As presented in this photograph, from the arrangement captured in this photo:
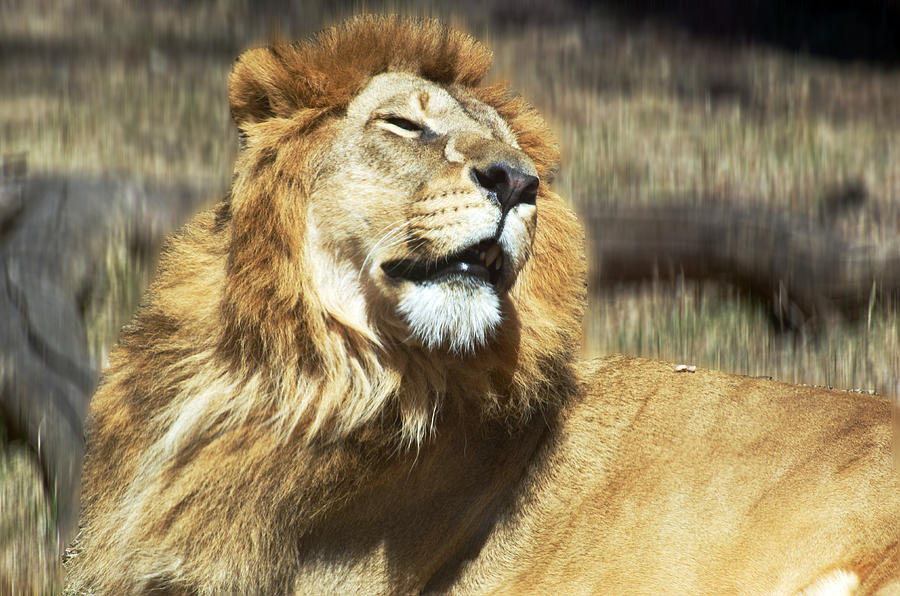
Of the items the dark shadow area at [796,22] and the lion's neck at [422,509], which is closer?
the lion's neck at [422,509]

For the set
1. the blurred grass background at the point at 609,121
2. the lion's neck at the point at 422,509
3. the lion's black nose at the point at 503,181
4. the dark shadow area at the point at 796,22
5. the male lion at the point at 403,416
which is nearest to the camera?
the lion's black nose at the point at 503,181

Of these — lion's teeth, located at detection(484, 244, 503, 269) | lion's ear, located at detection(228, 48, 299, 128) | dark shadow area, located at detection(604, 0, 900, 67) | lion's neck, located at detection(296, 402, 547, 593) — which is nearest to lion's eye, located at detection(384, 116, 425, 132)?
lion's ear, located at detection(228, 48, 299, 128)

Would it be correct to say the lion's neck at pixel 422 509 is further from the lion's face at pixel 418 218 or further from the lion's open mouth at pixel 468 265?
the lion's open mouth at pixel 468 265

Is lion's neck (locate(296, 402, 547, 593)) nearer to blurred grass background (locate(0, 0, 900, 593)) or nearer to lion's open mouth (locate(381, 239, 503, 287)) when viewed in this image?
lion's open mouth (locate(381, 239, 503, 287))

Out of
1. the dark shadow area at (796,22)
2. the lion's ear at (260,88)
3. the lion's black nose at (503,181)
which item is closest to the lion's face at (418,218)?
the lion's black nose at (503,181)

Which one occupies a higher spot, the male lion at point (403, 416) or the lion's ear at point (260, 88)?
the lion's ear at point (260, 88)

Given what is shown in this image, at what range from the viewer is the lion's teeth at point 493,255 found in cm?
271

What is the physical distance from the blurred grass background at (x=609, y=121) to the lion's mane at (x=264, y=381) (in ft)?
6.18

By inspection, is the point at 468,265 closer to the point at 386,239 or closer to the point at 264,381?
the point at 386,239

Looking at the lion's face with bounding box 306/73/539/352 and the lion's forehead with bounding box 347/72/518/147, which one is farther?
the lion's forehead with bounding box 347/72/518/147

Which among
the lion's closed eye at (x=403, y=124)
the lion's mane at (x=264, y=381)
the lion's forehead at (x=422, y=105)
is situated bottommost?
the lion's mane at (x=264, y=381)

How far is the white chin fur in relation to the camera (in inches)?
107

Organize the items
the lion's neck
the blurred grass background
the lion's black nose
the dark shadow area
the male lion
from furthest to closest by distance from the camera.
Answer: the dark shadow area → the blurred grass background → the lion's neck → the male lion → the lion's black nose

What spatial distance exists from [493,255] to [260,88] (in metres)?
0.96
